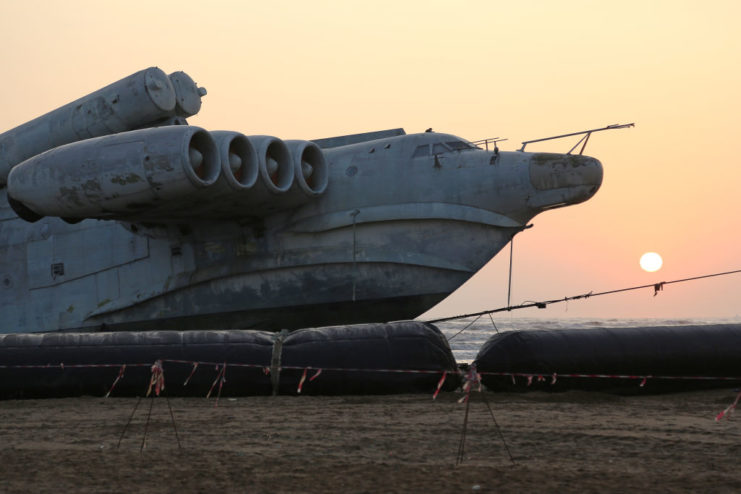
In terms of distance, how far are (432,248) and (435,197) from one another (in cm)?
99

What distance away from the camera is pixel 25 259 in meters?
20.9

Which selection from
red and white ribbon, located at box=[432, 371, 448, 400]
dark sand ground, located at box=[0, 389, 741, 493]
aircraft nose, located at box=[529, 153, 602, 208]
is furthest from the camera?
aircraft nose, located at box=[529, 153, 602, 208]

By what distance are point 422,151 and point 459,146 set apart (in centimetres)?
78

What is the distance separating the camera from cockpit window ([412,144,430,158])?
1784cm

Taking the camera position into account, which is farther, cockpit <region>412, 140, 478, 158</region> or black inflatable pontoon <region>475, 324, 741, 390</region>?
cockpit <region>412, 140, 478, 158</region>

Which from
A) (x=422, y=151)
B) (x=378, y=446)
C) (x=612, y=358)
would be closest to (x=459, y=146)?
(x=422, y=151)

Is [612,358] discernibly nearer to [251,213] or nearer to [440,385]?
[440,385]

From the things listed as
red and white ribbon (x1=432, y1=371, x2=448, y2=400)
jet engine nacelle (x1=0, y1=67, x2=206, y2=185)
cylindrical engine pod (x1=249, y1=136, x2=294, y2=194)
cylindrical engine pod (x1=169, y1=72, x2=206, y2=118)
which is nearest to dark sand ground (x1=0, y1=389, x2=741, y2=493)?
red and white ribbon (x1=432, y1=371, x2=448, y2=400)

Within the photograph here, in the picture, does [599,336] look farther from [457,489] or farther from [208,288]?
[208,288]

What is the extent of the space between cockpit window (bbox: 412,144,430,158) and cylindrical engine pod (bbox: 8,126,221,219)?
4.04 metres

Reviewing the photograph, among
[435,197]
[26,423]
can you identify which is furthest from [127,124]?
[26,423]

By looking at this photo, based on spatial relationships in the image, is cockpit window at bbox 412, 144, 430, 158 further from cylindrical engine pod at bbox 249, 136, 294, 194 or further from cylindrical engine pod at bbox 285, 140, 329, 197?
cylindrical engine pod at bbox 249, 136, 294, 194

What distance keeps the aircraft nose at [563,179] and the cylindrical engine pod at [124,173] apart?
592cm

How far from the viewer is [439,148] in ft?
58.8
